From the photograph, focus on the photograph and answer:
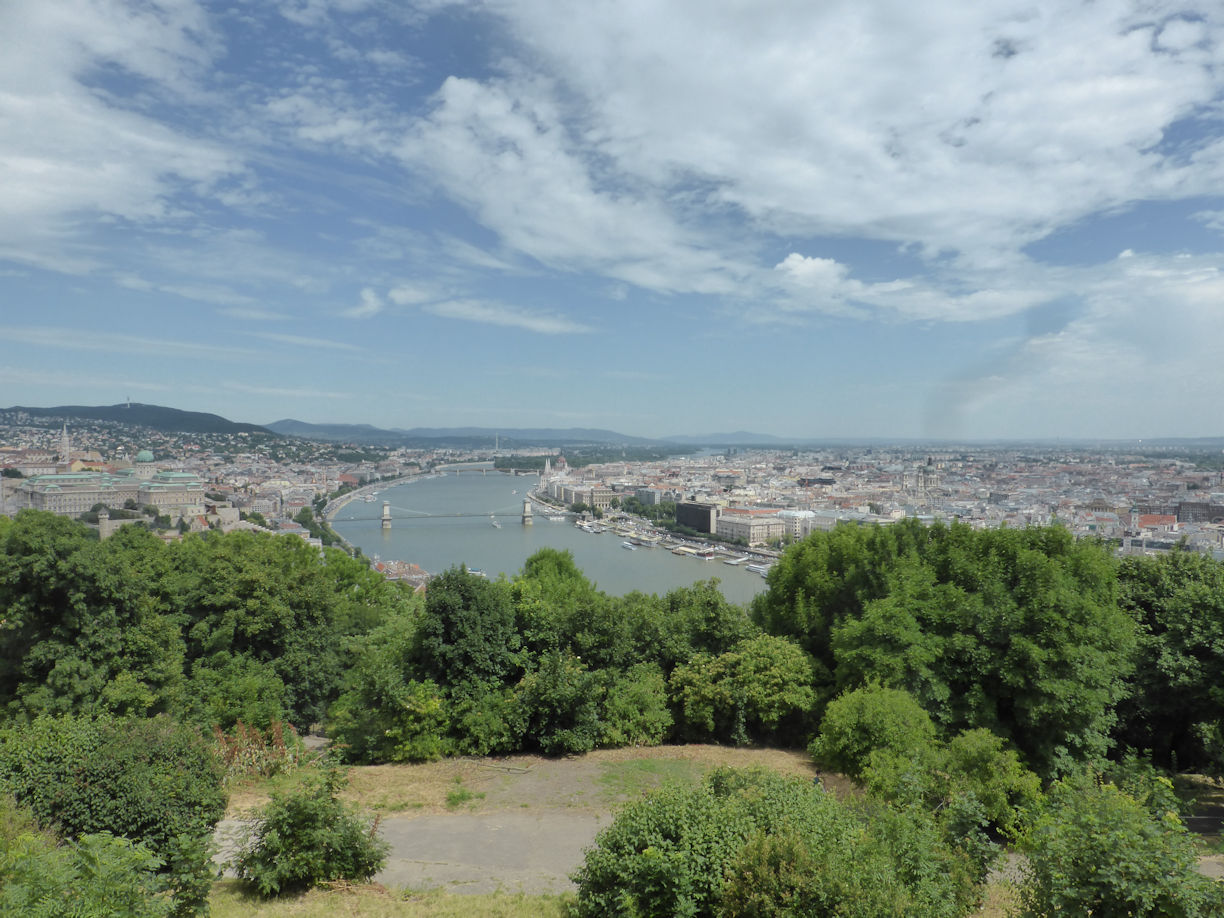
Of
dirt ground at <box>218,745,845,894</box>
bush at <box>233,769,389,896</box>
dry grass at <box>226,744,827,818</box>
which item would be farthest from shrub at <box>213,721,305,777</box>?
bush at <box>233,769,389,896</box>

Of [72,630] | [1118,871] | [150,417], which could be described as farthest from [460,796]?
[150,417]

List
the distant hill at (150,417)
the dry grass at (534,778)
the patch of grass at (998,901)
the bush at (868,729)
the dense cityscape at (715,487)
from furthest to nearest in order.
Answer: the distant hill at (150,417) < the dense cityscape at (715,487) < the bush at (868,729) < the dry grass at (534,778) < the patch of grass at (998,901)

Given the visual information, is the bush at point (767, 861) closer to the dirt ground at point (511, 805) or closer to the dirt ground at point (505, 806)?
the dirt ground at point (511, 805)

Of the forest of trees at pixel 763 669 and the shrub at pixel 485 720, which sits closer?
the forest of trees at pixel 763 669

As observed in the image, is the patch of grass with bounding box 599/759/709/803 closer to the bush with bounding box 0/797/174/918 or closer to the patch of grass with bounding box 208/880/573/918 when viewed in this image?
the patch of grass with bounding box 208/880/573/918

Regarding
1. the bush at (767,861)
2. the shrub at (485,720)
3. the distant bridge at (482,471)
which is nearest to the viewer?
the bush at (767,861)

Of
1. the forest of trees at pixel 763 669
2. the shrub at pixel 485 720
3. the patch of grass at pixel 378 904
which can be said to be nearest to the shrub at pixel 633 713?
the forest of trees at pixel 763 669

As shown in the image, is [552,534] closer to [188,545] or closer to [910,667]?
[188,545]

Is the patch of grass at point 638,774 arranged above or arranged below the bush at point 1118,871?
below
